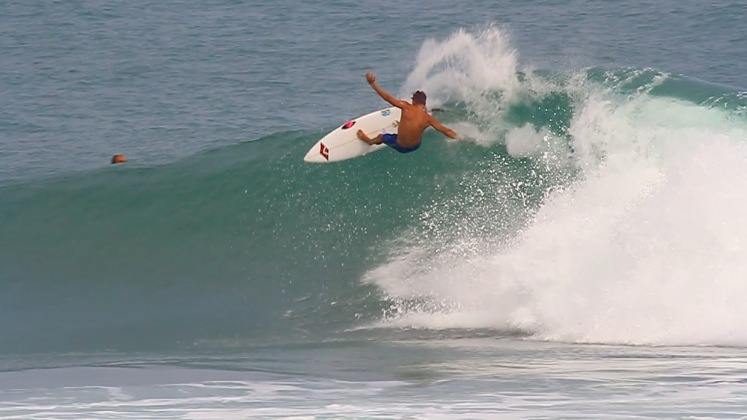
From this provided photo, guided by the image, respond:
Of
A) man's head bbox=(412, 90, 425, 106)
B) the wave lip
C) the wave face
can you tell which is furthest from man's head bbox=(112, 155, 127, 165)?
the wave lip

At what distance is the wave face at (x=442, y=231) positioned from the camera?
409 inches

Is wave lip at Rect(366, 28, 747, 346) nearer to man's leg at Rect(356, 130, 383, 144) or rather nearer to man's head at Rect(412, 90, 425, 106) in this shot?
man's head at Rect(412, 90, 425, 106)

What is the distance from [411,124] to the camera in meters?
12.6

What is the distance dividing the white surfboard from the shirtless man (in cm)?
29

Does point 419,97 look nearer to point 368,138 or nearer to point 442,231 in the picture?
point 368,138

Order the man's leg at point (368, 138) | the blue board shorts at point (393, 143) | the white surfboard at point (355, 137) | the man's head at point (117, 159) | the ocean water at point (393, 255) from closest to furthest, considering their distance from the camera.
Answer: the ocean water at point (393, 255), the blue board shorts at point (393, 143), the man's leg at point (368, 138), the white surfboard at point (355, 137), the man's head at point (117, 159)

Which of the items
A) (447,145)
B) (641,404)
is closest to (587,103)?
(447,145)

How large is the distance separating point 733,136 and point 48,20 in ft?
55.5

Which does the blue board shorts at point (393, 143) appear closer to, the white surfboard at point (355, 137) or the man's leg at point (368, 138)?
the man's leg at point (368, 138)

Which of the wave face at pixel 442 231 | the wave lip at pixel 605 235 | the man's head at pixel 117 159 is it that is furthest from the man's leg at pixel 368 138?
the man's head at pixel 117 159

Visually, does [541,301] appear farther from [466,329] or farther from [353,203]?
[353,203]

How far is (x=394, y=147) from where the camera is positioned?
13.0 metres

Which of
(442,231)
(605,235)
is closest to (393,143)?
(442,231)

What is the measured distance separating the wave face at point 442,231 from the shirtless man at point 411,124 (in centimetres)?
57
